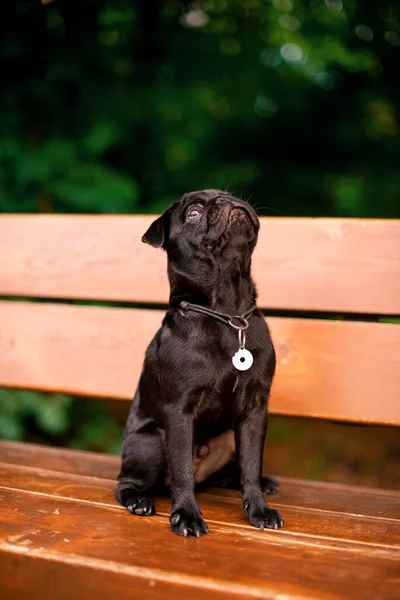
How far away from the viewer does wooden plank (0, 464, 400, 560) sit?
1.48 m

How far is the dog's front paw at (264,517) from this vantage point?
1.54 meters

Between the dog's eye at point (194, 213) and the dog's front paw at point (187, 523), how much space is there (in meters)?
0.70

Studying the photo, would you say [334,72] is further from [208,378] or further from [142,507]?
[142,507]

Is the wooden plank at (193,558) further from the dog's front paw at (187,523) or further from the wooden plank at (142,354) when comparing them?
the wooden plank at (142,354)

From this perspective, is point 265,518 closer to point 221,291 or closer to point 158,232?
point 221,291

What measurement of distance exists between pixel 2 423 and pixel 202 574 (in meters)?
1.90

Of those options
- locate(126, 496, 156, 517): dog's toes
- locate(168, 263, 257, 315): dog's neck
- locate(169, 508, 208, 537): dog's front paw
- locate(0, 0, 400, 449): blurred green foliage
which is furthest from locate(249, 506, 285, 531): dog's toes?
locate(0, 0, 400, 449): blurred green foliage

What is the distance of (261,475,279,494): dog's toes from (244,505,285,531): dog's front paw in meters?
0.26

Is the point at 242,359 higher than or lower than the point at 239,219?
lower

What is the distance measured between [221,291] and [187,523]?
0.56 meters

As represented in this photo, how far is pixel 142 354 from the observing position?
227cm

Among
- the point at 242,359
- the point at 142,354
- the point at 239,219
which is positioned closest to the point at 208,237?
the point at 239,219

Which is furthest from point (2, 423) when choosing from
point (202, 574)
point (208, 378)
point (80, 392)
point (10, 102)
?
point (202, 574)

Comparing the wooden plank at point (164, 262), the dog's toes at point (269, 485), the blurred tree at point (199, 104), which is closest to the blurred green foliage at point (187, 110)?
the blurred tree at point (199, 104)
